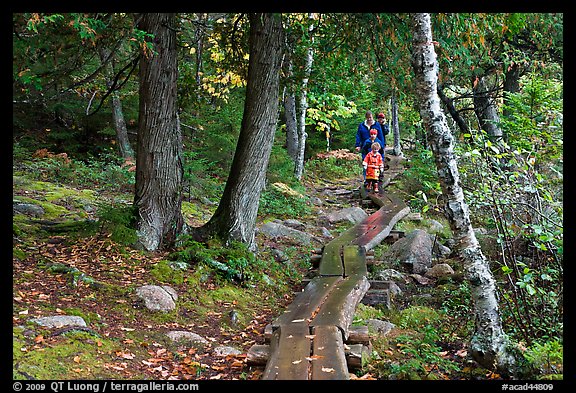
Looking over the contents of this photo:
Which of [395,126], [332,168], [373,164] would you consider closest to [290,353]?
[373,164]

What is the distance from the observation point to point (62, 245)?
25.0 feet

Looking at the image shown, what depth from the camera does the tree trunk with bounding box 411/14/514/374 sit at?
526cm

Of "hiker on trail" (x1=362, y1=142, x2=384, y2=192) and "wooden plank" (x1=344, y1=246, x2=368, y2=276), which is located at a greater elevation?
"hiker on trail" (x1=362, y1=142, x2=384, y2=192)

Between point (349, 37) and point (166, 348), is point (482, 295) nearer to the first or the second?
point (166, 348)

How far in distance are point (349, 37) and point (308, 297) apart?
5249mm

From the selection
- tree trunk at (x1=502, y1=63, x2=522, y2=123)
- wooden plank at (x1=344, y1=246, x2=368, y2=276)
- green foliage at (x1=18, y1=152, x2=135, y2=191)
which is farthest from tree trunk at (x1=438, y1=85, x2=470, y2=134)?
green foliage at (x1=18, y1=152, x2=135, y2=191)

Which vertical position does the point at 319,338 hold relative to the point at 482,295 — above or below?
below

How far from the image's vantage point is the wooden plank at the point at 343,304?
227 inches

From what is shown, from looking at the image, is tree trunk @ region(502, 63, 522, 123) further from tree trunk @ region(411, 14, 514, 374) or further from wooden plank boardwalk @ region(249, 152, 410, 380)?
tree trunk @ region(411, 14, 514, 374)

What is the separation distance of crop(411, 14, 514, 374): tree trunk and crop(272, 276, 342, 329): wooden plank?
6.52 ft

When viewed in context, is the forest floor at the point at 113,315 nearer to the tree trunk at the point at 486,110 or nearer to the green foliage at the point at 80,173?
the green foliage at the point at 80,173

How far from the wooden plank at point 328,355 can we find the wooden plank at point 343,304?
200 millimetres

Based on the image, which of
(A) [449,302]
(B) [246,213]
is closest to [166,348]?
(B) [246,213]
